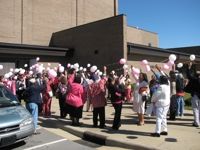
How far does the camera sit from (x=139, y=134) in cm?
909

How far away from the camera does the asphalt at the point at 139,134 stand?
7836mm

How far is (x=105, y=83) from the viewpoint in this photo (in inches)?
420

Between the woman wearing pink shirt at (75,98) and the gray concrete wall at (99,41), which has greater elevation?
the gray concrete wall at (99,41)

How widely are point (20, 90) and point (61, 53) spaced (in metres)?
14.2

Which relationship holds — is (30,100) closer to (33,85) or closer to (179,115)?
(33,85)

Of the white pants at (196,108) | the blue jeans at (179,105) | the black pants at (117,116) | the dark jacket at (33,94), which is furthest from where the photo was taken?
the blue jeans at (179,105)

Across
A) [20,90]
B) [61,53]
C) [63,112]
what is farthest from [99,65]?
[63,112]

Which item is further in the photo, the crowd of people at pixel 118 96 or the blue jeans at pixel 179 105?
the blue jeans at pixel 179 105

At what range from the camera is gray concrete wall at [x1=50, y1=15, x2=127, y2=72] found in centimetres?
2227

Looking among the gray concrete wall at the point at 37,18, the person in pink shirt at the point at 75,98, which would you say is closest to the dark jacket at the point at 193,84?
the person in pink shirt at the point at 75,98

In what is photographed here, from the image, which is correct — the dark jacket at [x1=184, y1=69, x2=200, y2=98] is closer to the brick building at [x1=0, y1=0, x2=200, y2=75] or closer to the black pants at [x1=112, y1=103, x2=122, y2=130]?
the black pants at [x1=112, y1=103, x2=122, y2=130]

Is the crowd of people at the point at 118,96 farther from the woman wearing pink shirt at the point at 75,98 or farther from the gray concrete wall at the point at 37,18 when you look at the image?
the gray concrete wall at the point at 37,18

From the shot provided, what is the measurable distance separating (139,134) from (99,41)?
53.0 feet

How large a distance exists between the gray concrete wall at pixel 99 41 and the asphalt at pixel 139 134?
425 inches
